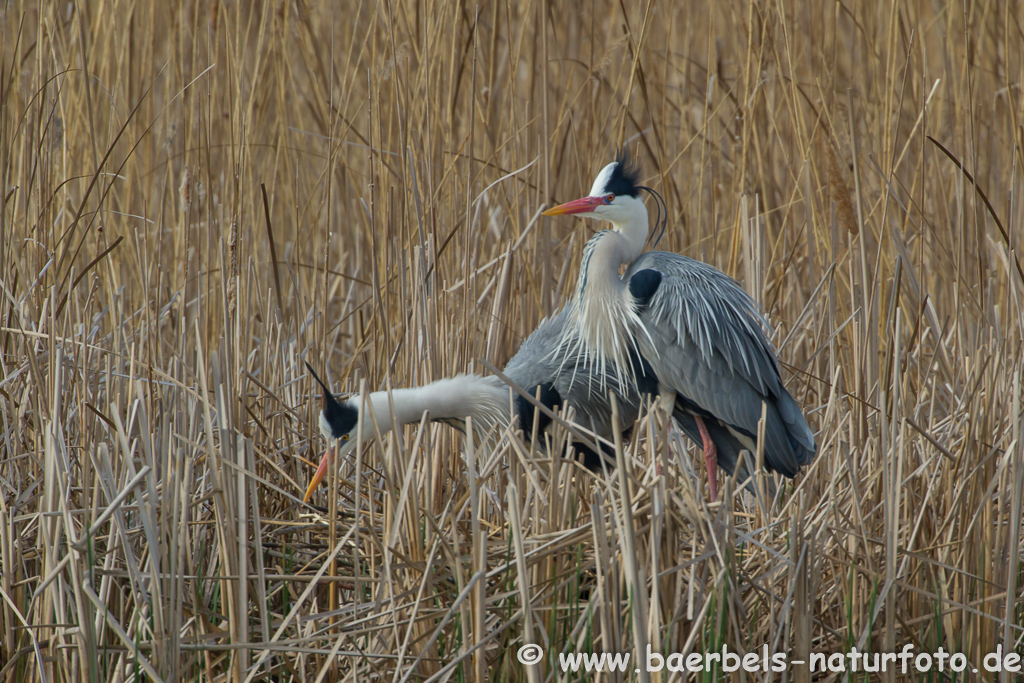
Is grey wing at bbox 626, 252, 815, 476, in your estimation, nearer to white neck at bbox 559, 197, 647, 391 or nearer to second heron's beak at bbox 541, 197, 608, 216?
white neck at bbox 559, 197, 647, 391

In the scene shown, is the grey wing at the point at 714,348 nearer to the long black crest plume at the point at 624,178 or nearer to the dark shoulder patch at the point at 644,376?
the dark shoulder patch at the point at 644,376

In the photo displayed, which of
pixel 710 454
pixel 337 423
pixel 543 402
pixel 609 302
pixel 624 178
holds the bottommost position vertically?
pixel 710 454

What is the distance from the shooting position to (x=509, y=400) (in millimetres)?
2643

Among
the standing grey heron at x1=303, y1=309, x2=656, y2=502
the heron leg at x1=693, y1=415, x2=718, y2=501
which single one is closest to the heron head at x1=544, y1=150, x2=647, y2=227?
the standing grey heron at x1=303, y1=309, x2=656, y2=502

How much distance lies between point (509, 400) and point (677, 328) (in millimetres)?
514

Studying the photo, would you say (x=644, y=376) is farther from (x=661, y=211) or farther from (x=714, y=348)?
(x=661, y=211)

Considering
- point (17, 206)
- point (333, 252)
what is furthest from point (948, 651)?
point (333, 252)

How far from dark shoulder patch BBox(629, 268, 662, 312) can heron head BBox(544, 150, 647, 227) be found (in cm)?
16

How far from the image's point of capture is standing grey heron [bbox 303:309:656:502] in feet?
7.54

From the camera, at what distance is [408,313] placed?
2371mm

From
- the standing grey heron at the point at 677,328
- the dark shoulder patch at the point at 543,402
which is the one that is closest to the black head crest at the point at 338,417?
the dark shoulder patch at the point at 543,402

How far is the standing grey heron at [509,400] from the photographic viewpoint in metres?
2.30
